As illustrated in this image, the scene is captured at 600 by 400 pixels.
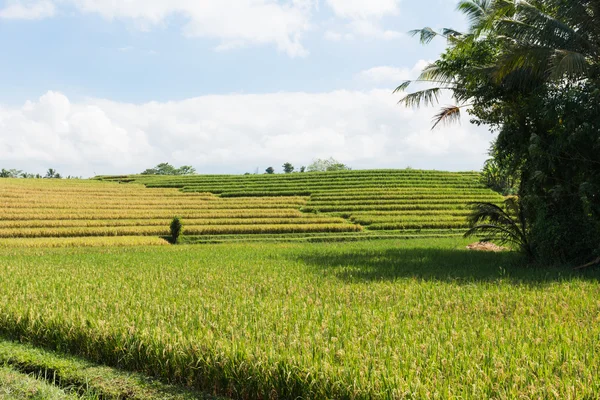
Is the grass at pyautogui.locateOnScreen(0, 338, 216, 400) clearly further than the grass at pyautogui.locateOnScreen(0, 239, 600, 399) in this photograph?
Yes

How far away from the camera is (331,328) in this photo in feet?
23.6

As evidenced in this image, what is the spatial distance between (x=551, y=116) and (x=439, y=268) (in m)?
5.51

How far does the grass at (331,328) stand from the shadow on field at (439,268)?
0.14 meters

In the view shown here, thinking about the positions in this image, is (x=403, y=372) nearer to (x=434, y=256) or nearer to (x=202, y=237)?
(x=434, y=256)

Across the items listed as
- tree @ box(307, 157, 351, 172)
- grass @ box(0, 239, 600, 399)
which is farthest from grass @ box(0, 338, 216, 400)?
tree @ box(307, 157, 351, 172)

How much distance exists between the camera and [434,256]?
60.5 feet

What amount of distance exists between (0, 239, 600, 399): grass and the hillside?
1787cm

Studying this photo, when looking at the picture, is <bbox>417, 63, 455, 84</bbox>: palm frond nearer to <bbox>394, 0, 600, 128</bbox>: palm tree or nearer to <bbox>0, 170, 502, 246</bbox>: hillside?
<bbox>394, 0, 600, 128</bbox>: palm tree

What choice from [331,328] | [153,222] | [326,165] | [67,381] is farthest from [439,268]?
[326,165]

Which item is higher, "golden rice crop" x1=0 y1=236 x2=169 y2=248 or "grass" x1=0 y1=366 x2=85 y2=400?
"grass" x1=0 y1=366 x2=85 y2=400

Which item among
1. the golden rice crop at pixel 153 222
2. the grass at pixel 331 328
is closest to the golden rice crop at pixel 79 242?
the golden rice crop at pixel 153 222

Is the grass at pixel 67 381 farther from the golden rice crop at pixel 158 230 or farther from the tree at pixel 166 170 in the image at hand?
the tree at pixel 166 170

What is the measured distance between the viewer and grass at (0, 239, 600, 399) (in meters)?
5.32

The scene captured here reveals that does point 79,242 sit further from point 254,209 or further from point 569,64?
point 569,64
